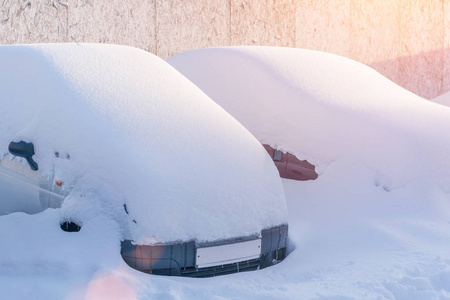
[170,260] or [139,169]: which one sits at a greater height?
Result: [139,169]

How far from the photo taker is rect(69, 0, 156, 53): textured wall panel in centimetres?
818

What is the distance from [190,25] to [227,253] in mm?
6866

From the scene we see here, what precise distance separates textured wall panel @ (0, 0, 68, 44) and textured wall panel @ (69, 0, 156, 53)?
17 centimetres

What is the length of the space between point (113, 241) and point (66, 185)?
1.26 feet

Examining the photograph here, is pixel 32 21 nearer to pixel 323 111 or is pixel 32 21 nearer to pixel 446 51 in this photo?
pixel 323 111

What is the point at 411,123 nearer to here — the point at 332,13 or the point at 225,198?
the point at 225,198

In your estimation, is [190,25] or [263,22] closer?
[190,25]

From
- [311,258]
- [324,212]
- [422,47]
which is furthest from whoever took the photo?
[422,47]

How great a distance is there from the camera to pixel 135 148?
10.2 feet

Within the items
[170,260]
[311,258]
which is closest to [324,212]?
[311,258]

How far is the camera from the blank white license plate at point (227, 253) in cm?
301

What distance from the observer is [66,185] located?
301 centimetres

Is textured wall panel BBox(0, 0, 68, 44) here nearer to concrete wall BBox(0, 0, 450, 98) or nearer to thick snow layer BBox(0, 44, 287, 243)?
concrete wall BBox(0, 0, 450, 98)

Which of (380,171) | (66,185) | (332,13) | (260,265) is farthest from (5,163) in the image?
(332,13)
